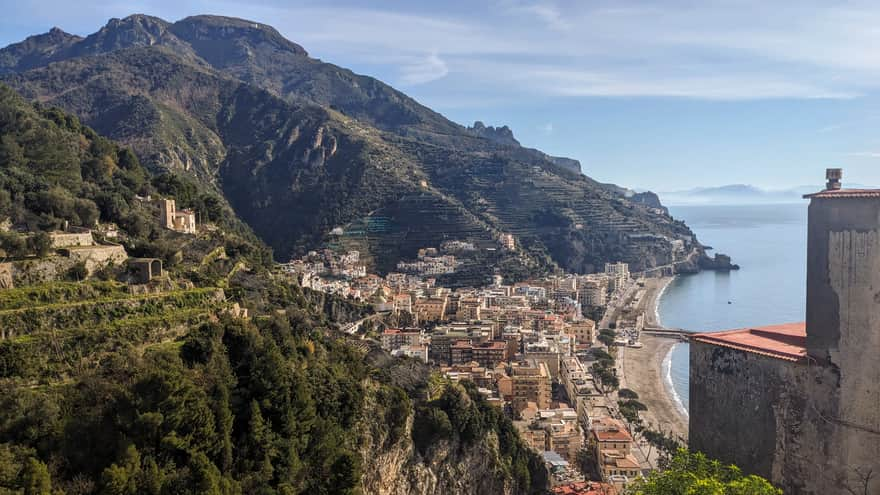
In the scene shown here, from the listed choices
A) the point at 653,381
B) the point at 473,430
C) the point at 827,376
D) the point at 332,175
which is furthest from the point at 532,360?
the point at 332,175

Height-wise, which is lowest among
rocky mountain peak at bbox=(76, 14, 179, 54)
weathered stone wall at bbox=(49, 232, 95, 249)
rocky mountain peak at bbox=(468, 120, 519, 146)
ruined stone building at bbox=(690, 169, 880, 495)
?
ruined stone building at bbox=(690, 169, 880, 495)

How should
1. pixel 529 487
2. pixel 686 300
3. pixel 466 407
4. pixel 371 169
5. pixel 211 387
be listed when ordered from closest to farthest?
pixel 211 387, pixel 466 407, pixel 529 487, pixel 686 300, pixel 371 169

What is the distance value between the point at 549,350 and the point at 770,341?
30313 mm

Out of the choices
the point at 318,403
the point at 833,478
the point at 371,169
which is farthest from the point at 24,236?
the point at 371,169

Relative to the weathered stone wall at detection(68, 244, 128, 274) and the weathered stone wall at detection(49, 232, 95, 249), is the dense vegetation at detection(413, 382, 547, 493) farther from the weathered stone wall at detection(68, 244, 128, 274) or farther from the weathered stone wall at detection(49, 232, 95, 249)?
the weathered stone wall at detection(49, 232, 95, 249)

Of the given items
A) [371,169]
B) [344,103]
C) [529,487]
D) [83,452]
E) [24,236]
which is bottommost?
[529,487]

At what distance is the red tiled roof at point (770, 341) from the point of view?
9844mm

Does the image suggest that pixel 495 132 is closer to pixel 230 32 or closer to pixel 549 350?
pixel 230 32

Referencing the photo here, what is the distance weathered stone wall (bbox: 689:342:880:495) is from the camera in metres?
9.09

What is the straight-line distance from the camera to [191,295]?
16266 millimetres

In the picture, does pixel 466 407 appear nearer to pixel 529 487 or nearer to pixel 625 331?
pixel 529 487

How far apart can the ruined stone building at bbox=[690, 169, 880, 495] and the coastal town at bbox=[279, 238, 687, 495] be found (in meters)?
13.8

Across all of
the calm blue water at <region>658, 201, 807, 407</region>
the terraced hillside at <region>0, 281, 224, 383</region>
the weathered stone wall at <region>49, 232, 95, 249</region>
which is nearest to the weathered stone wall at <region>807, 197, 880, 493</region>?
the terraced hillside at <region>0, 281, 224, 383</region>

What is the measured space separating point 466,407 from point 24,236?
41.2ft
